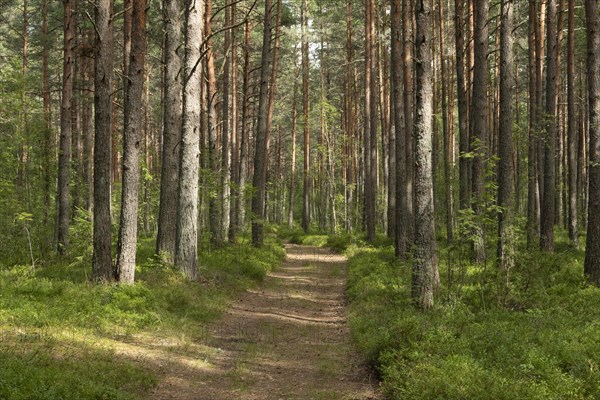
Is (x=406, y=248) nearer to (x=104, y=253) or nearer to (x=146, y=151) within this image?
(x=104, y=253)

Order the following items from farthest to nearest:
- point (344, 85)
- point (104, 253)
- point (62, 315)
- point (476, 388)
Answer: point (344, 85), point (104, 253), point (62, 315), point (476, 388)

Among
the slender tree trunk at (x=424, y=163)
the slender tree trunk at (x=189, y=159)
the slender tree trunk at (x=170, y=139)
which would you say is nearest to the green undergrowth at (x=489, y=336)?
the slender tree trunk at (x=424, y=163)

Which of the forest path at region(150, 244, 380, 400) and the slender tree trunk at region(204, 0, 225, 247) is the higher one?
the slender tree trunk at region(204, 0, 225, 247)

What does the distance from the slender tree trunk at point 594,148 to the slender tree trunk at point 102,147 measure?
10.7 meters

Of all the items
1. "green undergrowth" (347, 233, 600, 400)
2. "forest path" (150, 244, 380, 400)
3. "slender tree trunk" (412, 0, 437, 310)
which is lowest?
"forest path" (150, 244, 380, 400)

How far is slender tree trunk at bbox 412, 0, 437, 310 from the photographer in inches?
367

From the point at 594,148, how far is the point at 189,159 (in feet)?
31.6

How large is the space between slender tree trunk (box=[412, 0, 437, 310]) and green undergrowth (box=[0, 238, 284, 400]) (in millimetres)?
4238

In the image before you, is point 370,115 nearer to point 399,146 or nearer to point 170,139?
point 399,146

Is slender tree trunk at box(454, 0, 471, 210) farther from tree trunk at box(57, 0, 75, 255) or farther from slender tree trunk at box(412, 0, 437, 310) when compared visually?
tree trunk at box(57, 0, 75, 255)

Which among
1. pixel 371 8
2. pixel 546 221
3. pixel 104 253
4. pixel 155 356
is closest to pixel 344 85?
pixel 371 8

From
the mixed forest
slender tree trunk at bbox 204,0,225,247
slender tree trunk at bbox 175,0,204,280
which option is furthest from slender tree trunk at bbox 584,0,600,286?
slender tree trunk at bbox 204,0,225,247

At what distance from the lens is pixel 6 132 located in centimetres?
2516

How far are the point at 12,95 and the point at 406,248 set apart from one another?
1490cm
